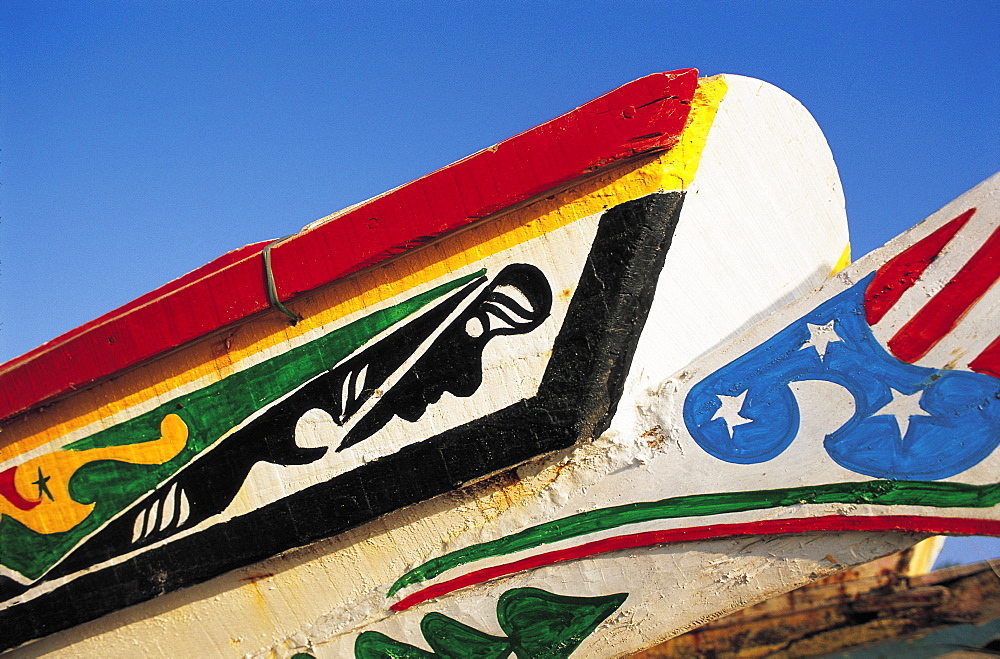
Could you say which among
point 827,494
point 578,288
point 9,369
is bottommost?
point 827,494

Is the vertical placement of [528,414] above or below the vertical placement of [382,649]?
above

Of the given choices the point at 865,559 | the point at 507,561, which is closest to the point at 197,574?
the point at 507,561

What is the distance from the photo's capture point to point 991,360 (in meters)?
2.06

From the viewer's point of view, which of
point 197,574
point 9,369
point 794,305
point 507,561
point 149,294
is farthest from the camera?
point 149,294

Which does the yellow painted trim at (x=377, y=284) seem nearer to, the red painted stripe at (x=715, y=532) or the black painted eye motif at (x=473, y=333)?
the black painted eye motif at (x=473, y=333)

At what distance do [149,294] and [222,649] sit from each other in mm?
1556

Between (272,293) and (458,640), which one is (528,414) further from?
(272,293)

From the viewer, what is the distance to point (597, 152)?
7.95 feet

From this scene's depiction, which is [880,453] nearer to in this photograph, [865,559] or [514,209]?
[865,559]

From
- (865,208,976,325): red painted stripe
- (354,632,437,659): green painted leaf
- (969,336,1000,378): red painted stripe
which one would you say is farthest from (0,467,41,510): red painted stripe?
(969,336,1000,378): red painted stripe

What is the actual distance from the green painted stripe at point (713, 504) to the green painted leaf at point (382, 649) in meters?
0.17

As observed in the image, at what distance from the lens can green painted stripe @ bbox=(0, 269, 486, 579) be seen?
264 cm

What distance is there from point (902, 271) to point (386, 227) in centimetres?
164

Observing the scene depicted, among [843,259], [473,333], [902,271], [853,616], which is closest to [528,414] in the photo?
[473,333]
